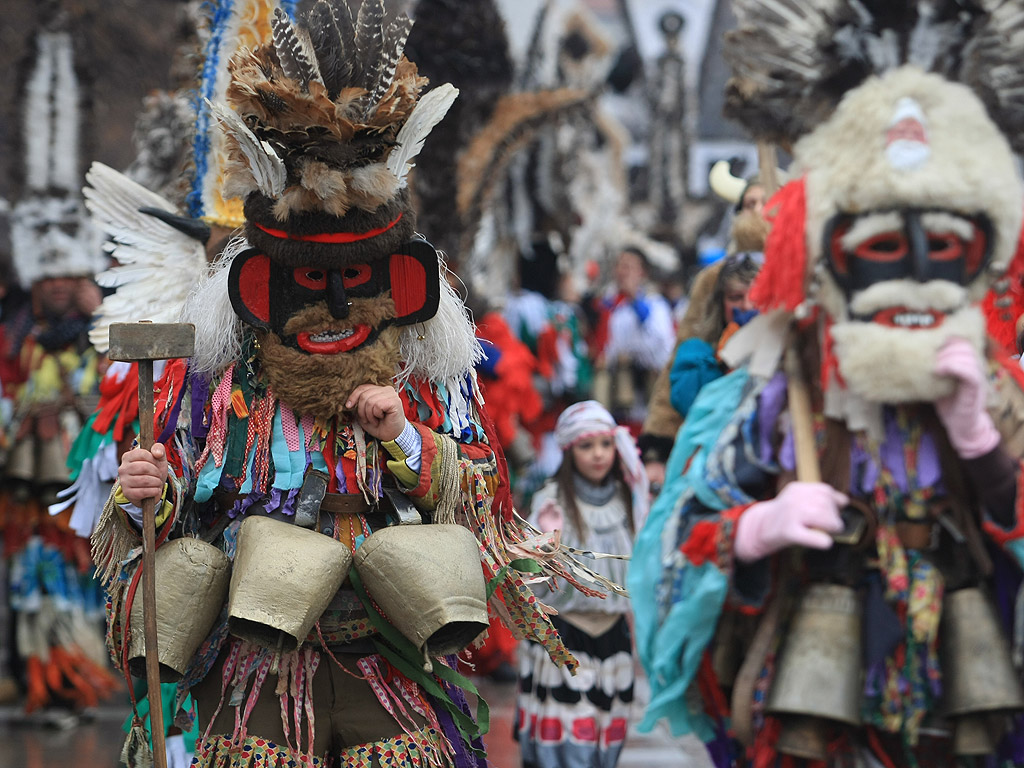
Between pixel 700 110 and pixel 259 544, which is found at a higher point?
pixel 700 110

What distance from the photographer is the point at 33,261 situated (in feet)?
24.0

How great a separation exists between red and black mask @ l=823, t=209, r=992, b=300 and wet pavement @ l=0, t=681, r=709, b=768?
3718 mm

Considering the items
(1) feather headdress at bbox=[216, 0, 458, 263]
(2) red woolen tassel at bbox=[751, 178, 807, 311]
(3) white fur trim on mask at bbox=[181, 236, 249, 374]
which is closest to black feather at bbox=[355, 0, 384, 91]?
(1) feather headdress at bbox=[216, 0, 458, 263]

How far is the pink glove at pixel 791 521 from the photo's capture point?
2.81 m

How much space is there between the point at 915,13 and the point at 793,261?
60 cm

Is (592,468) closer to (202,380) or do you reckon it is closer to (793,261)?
(202,380)

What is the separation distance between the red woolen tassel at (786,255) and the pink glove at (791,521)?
0.43 m

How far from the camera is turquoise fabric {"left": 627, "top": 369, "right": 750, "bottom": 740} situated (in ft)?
10.1

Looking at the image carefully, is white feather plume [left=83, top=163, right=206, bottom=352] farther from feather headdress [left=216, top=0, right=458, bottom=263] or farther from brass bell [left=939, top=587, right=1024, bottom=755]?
brass bell [left=939, top=587, right=1024, bottom=755]

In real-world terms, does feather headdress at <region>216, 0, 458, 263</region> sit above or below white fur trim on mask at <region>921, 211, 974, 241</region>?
above

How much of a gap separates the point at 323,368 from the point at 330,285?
0.73 feet

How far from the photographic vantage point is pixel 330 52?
12.1 feet

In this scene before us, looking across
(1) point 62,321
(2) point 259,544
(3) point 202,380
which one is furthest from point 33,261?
(2) point 259,544

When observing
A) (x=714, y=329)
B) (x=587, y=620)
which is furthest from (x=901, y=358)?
(x=587, y=620)
